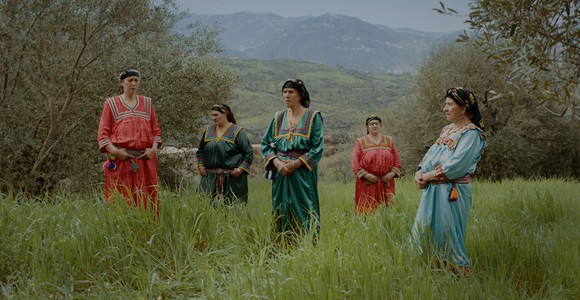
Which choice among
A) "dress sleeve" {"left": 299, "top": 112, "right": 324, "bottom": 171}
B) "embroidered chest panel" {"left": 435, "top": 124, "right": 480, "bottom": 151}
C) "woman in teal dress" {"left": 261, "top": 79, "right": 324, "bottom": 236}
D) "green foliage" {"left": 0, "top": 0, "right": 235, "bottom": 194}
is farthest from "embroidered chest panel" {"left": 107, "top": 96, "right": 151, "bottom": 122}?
"embroidered chest panel" {"left": 435, "top": 124, "right": 480, "bottom": 151}

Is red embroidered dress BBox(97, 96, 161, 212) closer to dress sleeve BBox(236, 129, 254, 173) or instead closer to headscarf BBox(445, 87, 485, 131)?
dress sleeve BBox(236, 129, 254, 173)

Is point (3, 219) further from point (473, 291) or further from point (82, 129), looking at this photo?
point (82, 129)

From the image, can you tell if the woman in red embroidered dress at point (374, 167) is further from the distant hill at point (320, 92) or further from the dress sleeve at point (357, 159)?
the distant hill at point (320, 92)

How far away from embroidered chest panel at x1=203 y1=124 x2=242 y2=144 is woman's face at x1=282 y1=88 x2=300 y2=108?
1.93m

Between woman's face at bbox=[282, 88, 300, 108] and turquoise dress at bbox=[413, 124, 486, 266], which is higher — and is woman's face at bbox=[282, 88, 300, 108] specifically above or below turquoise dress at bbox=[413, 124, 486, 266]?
above

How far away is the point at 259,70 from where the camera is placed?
110 m

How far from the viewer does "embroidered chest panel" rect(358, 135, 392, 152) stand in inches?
306

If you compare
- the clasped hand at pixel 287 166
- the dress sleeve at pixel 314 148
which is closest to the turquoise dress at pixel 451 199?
the dress sleeve at pixel 314 148

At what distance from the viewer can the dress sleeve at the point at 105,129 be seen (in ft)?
18.5

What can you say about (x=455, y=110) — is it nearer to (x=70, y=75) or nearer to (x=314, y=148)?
(x=314, y=148)

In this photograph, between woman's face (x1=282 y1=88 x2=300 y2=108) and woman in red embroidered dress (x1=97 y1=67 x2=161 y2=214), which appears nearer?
woman's face (x1=282 y1=88 x2=300 y2=108)

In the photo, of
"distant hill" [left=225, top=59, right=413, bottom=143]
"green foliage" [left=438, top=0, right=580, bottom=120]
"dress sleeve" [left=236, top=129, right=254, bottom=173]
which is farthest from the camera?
"distant hill" [left=225, top=59, right=413, bottom=143]

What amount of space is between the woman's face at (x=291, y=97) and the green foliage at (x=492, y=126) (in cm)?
1239

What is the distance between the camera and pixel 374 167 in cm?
769
